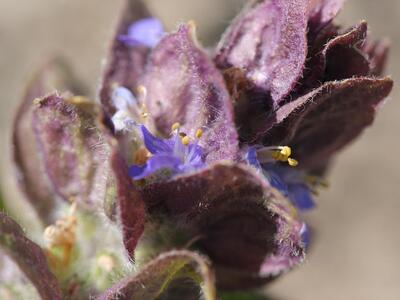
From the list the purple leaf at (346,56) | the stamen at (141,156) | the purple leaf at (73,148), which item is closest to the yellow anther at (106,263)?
the purple leaf at (73,148)

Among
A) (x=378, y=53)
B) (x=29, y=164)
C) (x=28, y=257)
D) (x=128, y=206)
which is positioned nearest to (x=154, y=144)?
(x=128, y=206)

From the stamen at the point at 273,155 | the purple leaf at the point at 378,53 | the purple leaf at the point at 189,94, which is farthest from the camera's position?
the purple leaf at the point at 378,53

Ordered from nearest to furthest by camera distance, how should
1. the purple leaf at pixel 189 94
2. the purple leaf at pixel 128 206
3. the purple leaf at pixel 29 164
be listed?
1. the purple leaf at pixel 128 206
2. the purple leaf at pixel 189 94
3. the purple leaf at pixel 29 164

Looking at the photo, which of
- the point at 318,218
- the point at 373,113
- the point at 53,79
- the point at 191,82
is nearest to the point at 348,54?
the point at 373,113

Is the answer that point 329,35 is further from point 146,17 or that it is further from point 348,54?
point 146,17

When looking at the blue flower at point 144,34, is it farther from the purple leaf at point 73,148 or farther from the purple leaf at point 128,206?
the purple leaf at point 128,206

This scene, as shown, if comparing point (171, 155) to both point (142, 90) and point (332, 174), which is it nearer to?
point (142, 90)

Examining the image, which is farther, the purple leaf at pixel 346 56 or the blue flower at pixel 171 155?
the purple leaf at pixel 346 56
